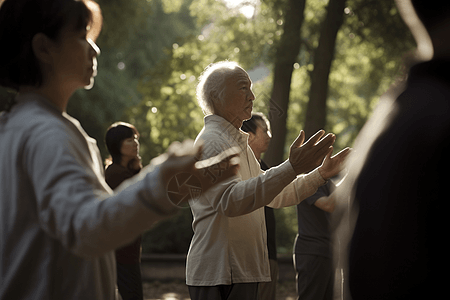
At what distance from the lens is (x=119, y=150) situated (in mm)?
4824

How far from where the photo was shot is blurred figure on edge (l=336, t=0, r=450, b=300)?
4.11ft

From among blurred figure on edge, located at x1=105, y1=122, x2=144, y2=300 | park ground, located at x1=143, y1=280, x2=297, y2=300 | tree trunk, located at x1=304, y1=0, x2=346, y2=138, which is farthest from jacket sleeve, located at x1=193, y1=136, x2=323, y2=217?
tree trunk, located at x1=304, y1=0, x2=346, y2=138

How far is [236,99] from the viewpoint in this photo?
3.13m

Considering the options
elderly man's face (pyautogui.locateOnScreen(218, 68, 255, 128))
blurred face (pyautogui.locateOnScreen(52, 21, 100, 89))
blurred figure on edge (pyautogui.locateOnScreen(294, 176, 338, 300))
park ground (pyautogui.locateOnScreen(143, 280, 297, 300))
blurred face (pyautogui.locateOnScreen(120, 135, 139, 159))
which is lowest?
park ground (pyautogui.locateOnScreen(143, 280, 297, 300))

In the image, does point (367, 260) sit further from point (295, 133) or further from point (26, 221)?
point (295, 133)

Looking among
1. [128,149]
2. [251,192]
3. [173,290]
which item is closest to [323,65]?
[173,290]

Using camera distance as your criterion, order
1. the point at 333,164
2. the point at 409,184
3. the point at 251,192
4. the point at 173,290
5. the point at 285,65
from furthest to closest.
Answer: the point at 285,65
the point at 173,290
the point at 333,164
the point at 251,192
the point at 409,184

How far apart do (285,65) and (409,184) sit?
9382mm

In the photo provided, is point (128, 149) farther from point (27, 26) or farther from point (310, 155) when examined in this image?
point (27, 26)

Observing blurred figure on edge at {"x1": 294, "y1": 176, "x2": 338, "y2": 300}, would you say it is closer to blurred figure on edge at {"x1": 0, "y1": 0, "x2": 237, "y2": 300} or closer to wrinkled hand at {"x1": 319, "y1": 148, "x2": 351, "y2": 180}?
wrinkled hand at {"x1": 319, "y1": 148, "x2": 351, "y2": 180}

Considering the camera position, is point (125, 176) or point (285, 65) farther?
point (285, 65)

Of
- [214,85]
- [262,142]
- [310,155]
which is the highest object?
[214,85]

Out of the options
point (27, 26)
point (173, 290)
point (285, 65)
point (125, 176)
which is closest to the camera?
point (27, 26)

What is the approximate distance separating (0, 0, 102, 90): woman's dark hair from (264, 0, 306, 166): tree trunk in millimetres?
7549
